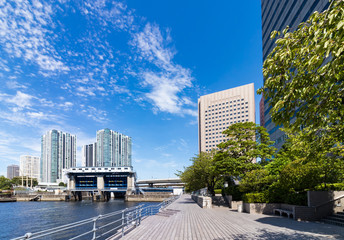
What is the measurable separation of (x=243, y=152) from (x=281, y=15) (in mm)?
42665

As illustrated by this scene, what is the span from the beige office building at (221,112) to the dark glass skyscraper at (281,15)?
312 feet

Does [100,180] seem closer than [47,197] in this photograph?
No

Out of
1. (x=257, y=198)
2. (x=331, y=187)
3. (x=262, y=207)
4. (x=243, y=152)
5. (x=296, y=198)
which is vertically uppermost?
(x=243, y=152)

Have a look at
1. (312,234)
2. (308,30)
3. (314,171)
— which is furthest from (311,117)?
(314,171)

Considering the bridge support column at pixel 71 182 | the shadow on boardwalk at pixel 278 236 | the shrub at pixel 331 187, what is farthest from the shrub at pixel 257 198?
the bridge support column at pixel 71 182

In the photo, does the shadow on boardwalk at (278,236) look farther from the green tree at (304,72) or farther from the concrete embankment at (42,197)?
the concrete embankment at (42,197)

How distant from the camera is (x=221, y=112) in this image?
547ft

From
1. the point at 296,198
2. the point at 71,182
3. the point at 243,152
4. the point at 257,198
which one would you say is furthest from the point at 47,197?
the point at 296,198

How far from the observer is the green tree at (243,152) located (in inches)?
1004

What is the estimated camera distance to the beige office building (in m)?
159

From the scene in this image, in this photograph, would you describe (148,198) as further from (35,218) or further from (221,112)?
(221,112)

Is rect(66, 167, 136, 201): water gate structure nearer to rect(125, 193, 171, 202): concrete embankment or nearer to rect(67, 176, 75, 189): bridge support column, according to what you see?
rect(67, 176, 75, 189): bridge support column

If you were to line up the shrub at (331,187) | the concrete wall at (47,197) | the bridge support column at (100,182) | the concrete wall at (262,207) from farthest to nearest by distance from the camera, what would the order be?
the bridge support column at (100,182)
the concrete wall at (47,197)
the concrete wall at (262,207)
the shrub at (331,187)

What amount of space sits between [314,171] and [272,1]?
60206 millimetres
